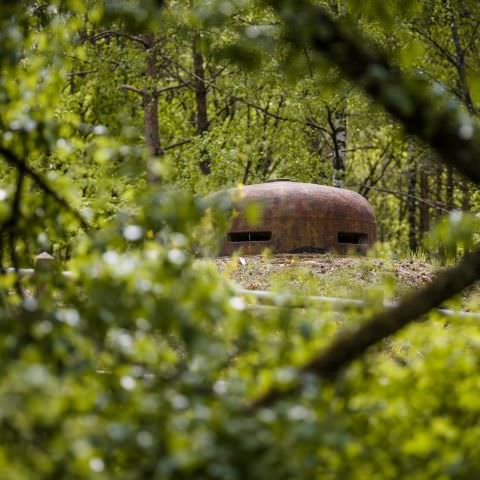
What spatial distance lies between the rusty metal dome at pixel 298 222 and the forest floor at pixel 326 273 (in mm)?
485

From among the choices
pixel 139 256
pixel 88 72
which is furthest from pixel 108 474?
pixel 88 72

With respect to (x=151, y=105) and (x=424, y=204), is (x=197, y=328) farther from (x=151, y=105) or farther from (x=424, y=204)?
(x=424, y=204)

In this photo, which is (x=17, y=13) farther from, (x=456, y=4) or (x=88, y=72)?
(x=88, y=72)

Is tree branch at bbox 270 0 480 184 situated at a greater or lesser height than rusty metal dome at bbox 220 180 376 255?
greater

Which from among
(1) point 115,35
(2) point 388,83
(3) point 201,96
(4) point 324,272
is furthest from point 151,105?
(2) point 388,83

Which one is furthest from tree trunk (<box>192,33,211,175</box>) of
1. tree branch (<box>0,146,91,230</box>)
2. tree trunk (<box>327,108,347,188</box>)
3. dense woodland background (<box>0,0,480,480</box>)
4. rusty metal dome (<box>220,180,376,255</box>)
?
tree branch (<box>0,146,91,230</box>)

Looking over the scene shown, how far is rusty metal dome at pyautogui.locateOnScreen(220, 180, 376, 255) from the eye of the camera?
42.7 ft

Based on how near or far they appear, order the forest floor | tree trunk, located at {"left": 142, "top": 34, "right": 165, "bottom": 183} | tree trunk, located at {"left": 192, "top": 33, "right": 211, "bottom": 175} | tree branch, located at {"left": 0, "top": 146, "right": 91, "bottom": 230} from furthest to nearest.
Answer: tree trunk, located at {"left": 192, "top": 33, "right": 211, "bottom": 175}, tree trunk, located at {"left": 142, "top": 34, "right": 165, "bottom": 183}, the forest floor, tree branch, located at {"left": 0, "top": 146, "right": 91, "bottom": 230}

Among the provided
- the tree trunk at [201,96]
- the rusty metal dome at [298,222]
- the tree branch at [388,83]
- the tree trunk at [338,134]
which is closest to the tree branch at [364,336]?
the tree branch at [388,83]

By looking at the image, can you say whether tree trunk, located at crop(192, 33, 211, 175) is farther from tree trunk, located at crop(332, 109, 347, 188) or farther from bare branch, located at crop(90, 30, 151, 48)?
tree trunk, located at crop(332, 109, 347, 188)

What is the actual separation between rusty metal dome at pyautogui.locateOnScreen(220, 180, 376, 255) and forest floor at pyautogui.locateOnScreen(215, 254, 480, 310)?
0.48 m

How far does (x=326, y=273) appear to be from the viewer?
1096cm

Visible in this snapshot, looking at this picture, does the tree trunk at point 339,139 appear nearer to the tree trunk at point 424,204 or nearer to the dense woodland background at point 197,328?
the tree trunk at point 424,204

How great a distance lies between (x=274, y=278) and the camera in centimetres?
1038
